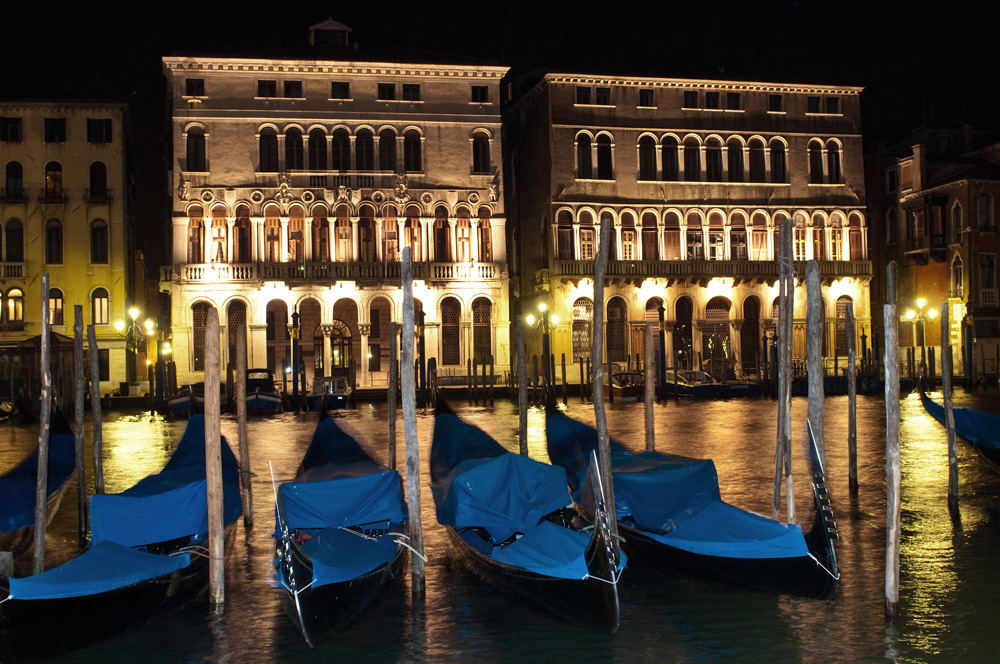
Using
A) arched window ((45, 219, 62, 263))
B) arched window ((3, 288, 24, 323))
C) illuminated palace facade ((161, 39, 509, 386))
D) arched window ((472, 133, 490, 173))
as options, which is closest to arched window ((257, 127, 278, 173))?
illuminated palace facade ((161, 39, 509, 386))

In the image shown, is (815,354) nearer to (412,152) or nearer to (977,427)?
(977,427)

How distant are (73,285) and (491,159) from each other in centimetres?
1398

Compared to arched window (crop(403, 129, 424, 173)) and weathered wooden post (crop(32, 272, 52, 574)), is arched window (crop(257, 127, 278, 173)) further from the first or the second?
weathered wooden post (crop(32, 272, 52, 574))

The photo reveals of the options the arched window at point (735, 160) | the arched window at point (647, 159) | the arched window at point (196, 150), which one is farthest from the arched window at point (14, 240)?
the arched window at point (735, 160)

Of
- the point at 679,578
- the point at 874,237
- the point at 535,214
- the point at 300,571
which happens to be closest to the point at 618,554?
the point at 679,578

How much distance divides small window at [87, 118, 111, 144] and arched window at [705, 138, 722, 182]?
65.1 feet

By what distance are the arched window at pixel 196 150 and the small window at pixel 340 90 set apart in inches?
167

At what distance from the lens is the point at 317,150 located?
32562mm

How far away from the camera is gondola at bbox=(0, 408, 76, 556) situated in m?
9.85

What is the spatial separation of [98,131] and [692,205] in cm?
1968

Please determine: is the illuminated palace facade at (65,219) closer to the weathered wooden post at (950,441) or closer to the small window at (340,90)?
the small window at (340,90)

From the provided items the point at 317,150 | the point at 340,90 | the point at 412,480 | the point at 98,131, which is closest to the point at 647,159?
the point at 340,90

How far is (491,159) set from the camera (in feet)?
110

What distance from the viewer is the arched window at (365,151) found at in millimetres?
32719
